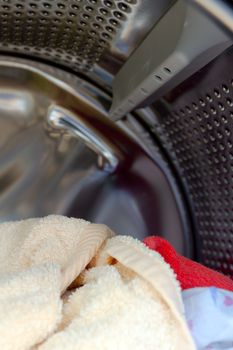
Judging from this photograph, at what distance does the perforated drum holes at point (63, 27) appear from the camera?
25.3 inches

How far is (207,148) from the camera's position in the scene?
0.72 m

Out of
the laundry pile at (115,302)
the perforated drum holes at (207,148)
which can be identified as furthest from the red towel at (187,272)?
the perforated drum holes at (207,148)

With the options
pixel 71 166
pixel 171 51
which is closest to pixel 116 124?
pixel 71 166

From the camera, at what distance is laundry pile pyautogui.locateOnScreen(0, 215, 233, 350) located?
49 cm

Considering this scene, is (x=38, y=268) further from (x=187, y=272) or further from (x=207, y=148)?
(x=207, y=148)

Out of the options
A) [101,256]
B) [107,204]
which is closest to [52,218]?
[101,256]

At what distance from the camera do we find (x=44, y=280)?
54cm

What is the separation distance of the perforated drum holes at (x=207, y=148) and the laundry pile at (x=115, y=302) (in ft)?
0.47

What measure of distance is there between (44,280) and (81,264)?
52 mm

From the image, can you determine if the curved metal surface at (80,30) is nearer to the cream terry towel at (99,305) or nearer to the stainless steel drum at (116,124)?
the stainless steel drum at (116,124)

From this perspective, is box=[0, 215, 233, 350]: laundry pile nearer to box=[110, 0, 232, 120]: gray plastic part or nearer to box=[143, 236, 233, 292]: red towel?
box=[143, 236, 233, 292]: red towel

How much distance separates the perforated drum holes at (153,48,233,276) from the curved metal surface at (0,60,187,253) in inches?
1.6

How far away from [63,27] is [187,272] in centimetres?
29


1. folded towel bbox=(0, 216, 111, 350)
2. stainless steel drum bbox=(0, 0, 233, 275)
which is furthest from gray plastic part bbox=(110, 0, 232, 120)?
folded towel bbox=(0, 216, 111, 350)
